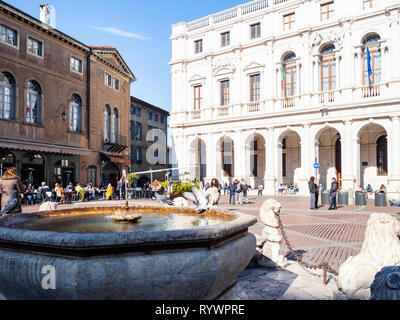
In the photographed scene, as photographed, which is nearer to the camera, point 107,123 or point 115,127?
point 107,123

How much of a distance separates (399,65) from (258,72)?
36.1 feet

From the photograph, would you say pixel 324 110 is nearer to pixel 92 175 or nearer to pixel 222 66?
pixel 222 66

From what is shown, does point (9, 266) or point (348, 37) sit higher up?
point (348, 37)

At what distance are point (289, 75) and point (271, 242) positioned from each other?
82.9 ft

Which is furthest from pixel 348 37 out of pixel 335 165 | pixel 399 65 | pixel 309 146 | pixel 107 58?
pixel 107 58

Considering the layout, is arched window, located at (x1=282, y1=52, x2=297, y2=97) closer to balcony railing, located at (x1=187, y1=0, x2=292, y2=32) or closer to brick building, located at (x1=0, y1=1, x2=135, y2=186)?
balcony railing, located at (x1=187, y1=0, x2=292, y2=32)

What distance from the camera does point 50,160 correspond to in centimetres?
2186

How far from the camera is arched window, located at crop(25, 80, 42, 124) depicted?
20281 millimetres

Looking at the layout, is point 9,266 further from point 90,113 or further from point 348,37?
point 348,37

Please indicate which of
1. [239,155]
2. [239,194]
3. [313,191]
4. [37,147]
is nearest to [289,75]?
[239,155]

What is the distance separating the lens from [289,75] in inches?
1112

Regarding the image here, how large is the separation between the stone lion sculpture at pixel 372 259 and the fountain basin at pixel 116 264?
1.25 metres

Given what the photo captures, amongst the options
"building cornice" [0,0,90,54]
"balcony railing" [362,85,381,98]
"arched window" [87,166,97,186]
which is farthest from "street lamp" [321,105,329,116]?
"building cornice" [0,0,90,54]
